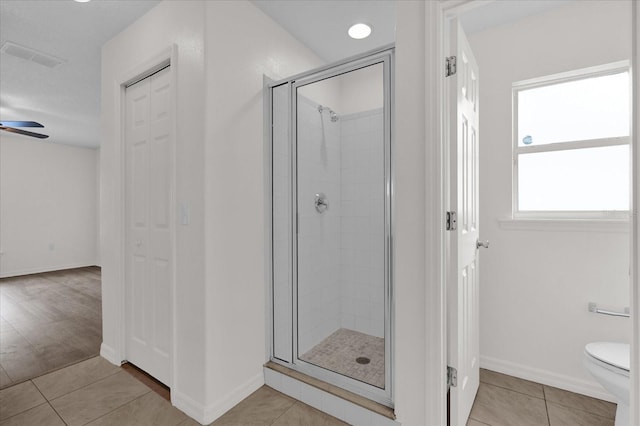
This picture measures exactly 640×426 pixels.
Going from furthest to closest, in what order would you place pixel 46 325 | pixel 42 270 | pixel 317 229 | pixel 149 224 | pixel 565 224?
pixel 42 270 < pixel 46 325 < pixel 317 229 < pixel 149 224 < pixel 565 224

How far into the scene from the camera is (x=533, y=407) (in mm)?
1782

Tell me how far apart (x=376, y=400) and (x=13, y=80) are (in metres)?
→ 4.44

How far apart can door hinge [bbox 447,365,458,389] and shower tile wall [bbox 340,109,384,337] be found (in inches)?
50.0

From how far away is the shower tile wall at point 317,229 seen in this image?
2295 millimetres

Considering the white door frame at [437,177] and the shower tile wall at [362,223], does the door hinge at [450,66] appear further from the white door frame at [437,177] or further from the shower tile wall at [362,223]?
the shower tile wall at [362,223]

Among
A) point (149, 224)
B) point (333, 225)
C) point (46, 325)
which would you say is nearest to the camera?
point (149, 224)

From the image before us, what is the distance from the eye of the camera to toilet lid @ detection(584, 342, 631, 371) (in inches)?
56.1

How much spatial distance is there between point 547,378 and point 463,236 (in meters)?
1.33

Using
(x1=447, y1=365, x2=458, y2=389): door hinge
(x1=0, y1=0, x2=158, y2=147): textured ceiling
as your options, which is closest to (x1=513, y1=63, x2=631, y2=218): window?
(x1=447, y1=365, x2=458, y2=389): door hinge

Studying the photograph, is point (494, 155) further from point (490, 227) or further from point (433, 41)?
point (433, 41)

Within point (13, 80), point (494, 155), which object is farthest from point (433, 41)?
point (13, 80)

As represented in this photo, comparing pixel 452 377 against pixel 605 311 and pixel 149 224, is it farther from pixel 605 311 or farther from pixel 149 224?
pixel 149 224

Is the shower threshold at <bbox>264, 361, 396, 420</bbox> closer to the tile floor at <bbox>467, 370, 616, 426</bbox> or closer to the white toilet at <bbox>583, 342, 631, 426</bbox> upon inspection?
the tile floor at <bbox>467, 370, 616, 426</bbox>

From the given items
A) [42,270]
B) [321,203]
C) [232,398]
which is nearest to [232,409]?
[232,398]
